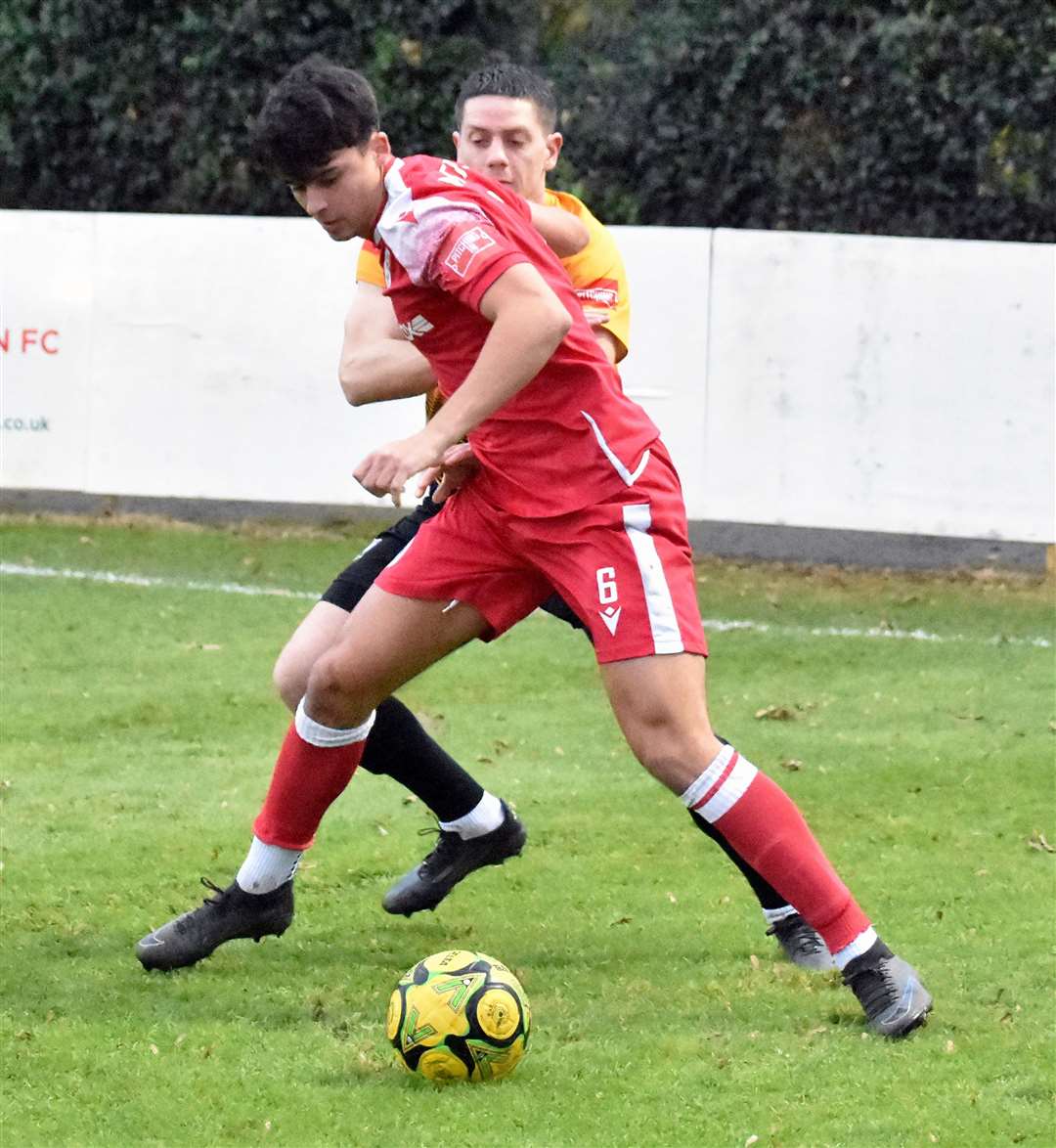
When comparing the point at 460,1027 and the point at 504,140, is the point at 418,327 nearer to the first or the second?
the point at 504,140

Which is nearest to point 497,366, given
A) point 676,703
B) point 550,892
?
point 676,703

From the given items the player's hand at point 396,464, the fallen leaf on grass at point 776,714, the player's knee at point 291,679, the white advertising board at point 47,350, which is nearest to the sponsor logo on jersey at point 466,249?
the player's hand at point 396,464

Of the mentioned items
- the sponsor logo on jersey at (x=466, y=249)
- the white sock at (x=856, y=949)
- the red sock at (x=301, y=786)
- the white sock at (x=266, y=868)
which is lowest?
the white sock at (x=266, y=868)

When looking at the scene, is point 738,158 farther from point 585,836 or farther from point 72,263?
point 585,836

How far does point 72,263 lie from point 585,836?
21.0 ft

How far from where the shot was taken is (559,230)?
4.93 meters

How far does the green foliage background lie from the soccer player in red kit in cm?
992

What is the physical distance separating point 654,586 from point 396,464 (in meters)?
0.66

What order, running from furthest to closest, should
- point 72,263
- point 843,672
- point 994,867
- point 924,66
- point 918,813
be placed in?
1. point 924,66
2. point 72,263
3. point 843,672
4. point 918,813
5. point 994,867

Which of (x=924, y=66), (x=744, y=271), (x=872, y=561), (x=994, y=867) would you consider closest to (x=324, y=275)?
(x=744, y=271)

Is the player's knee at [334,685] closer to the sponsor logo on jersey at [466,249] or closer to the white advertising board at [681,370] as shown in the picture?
the sponsor logo on jersey at [466,249]

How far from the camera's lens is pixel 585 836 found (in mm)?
6000

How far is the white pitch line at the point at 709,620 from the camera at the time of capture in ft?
29.7

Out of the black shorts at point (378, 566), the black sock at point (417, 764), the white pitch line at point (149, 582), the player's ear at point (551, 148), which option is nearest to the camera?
the black shorts at point (378, 566)
